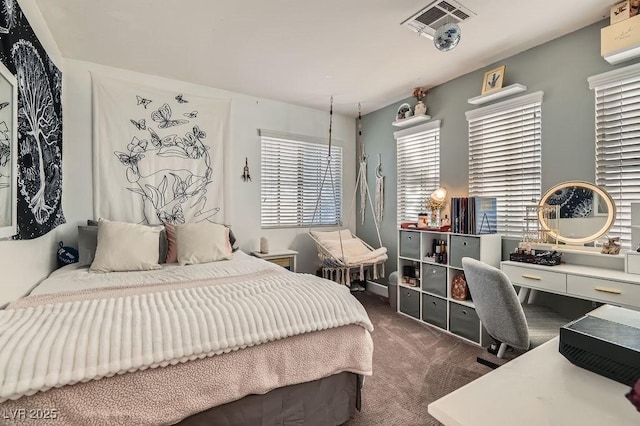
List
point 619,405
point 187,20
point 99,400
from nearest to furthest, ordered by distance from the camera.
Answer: point 619,405
point 99,400
point 187,20

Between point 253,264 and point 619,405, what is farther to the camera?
point 253,264

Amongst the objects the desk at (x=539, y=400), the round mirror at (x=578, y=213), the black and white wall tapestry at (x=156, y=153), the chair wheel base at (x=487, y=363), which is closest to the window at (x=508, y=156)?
the round mirror at (x=578, y=213)

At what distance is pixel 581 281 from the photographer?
205 centimetres

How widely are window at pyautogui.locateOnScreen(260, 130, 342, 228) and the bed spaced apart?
2154mm

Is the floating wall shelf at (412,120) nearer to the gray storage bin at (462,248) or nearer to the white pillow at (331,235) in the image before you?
the gray storage bin at (462,248)

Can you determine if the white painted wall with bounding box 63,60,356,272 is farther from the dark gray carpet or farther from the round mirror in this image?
the round mirror

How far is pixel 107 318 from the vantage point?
4.33ft

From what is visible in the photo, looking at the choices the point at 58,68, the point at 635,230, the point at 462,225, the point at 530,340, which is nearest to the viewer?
the point at 530,340

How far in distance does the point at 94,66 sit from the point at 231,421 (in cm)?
336

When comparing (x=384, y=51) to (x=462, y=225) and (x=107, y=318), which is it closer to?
(x=462, y=225)

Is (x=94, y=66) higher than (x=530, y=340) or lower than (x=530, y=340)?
higher

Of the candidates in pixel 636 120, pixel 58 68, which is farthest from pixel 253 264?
pixel 636 120

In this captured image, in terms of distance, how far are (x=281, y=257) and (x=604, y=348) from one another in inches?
126

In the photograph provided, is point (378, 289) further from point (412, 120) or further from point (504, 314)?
point (504, 314)
